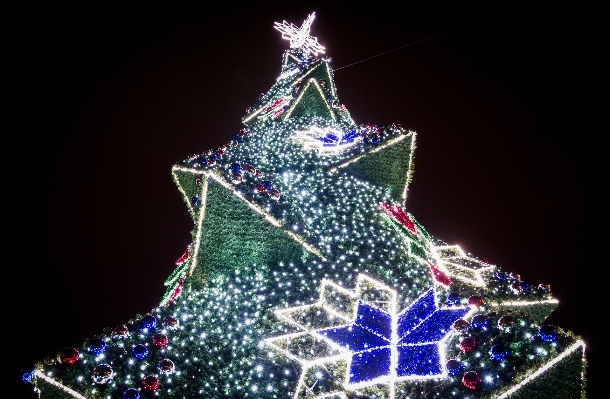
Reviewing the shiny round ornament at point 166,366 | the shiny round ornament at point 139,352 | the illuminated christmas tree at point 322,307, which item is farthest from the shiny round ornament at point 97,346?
the shiny round ornament at point 166,366

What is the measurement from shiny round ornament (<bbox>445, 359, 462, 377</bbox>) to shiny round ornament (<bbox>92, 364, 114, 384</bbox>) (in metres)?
2.73

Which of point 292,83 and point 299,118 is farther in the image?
point 292,83

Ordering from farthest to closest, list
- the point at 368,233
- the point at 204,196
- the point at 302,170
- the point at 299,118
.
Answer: the point at 299,118 → the point at 302,170 → the point at 368,233 → the point at 204,196

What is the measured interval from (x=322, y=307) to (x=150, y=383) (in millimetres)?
1700

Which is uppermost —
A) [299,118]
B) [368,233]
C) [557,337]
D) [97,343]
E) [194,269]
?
[299,118]

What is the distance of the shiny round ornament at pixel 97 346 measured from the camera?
2.89 metres

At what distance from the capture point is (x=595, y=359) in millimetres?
7148

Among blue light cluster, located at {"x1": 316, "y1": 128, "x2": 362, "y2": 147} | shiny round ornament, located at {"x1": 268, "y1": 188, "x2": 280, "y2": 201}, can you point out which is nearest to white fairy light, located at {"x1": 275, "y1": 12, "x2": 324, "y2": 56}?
blue light cluster, located at {"x1": 316, "y1": 128, "x2": 362, "y2": 147}

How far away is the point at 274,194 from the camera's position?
412 centimetres

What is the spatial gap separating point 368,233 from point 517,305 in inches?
71.9

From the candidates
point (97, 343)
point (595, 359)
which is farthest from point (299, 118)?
point (595, 359)

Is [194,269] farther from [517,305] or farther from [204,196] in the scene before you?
[517,305]

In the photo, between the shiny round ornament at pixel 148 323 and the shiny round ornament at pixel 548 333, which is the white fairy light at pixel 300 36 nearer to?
the shiny round ornament at pixel 148 323

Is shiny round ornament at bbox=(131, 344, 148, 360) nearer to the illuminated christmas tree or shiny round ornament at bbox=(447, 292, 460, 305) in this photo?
the illuminated christmas tree
